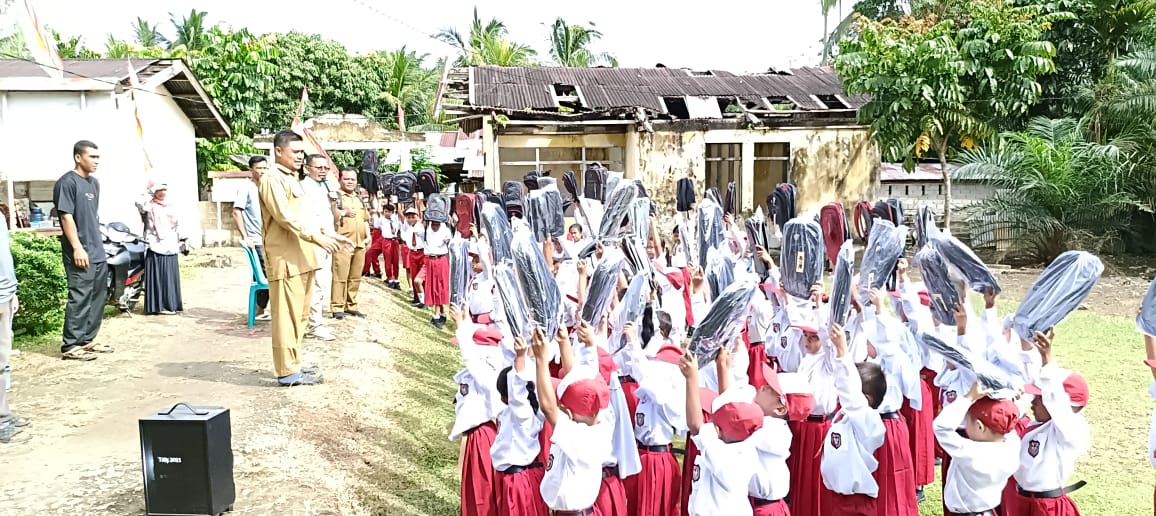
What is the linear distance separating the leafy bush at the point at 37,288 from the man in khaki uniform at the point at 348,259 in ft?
7.58

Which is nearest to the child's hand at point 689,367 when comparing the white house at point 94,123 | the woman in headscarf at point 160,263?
the woman in headscarf at point 160,263

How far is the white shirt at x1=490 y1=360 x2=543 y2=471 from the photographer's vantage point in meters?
Result: 3.36

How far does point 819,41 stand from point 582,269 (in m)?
30.2

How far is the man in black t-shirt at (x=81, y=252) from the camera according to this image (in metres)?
6.01

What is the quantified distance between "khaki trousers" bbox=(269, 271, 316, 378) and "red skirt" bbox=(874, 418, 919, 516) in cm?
366

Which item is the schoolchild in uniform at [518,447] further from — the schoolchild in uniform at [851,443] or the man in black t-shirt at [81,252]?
the man in black t-shirt at [81,252]

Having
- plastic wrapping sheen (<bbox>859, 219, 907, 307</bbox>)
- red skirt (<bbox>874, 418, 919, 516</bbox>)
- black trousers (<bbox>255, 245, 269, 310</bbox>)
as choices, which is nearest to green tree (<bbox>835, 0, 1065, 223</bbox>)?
black trousers (<bbox>255, 245, 269, 310</bbox>)

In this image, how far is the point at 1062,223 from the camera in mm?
13203

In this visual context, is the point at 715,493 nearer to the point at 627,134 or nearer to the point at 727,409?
the point at 727,409

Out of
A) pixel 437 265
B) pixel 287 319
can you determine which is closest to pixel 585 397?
pixel 287 319

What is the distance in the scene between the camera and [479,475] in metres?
3.71

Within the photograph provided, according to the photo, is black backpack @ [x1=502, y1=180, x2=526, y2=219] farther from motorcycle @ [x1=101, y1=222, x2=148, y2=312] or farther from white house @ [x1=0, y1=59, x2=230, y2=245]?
white house @ [x1=0, y1=59, x2=230, y2=245]

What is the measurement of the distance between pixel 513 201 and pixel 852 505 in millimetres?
4826

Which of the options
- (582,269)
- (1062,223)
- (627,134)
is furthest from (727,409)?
(627,134)
